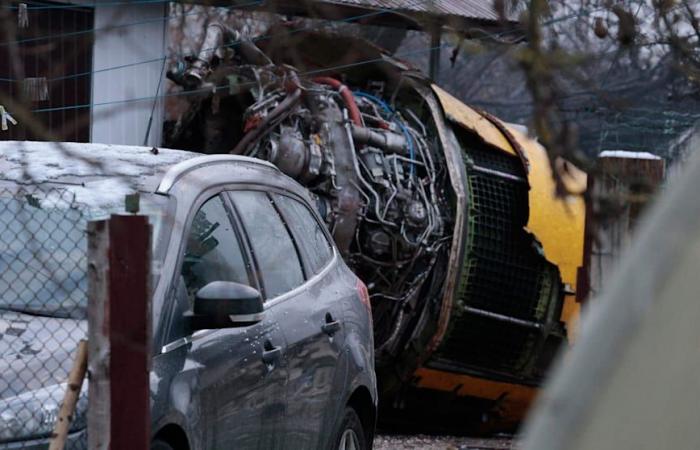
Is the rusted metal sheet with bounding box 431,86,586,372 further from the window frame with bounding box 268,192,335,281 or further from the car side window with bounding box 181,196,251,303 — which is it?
the car side window with bounding box 181,196,251,303

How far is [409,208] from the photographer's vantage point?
9.91 m

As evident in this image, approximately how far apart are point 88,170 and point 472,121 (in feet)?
18.1

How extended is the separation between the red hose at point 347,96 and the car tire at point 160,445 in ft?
17.7

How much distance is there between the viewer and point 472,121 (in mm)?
10664

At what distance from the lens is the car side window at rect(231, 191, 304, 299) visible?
19.3 ft

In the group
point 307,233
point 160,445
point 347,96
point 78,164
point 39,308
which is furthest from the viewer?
point 347,96

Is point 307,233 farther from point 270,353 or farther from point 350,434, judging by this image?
point 270,353

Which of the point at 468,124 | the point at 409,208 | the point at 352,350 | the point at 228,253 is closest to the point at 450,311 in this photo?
the point at 409,208

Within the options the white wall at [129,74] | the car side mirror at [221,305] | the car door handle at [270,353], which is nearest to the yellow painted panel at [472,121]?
the white wall at [129,74]

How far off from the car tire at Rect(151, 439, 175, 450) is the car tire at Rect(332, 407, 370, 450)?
1638mm

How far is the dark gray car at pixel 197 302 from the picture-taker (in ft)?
15.6

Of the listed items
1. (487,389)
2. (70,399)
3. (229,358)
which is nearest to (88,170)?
(229,358)

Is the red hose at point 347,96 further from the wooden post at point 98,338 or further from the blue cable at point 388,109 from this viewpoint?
the wooden post at point 98,338

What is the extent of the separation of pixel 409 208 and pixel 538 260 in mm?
1225
